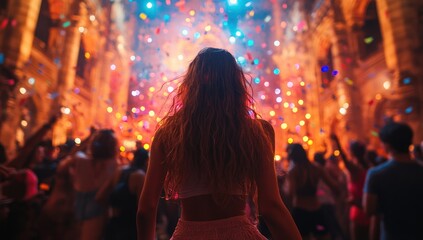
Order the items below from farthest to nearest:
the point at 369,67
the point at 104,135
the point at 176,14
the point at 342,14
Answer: the point at 176,14, the point at 342,14, the point at 369,67, the point at 104,135

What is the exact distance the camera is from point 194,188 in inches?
54.7

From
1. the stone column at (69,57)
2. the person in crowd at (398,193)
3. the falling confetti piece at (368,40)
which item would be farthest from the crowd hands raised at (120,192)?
the stone column at (69,57)

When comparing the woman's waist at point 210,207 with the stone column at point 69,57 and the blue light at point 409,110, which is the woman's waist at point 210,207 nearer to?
the blue light at point 409,110

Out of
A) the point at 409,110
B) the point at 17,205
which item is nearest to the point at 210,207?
the point at 17,205

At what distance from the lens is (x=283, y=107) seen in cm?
2372

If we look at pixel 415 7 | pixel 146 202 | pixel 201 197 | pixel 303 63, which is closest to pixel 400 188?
pixel 201 197

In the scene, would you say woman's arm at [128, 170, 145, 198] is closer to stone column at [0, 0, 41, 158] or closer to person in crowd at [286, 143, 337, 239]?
person in crowd at [286, 143, 337, 239]

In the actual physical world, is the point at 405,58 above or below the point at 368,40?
below

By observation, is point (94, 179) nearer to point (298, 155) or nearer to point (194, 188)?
point (194, 188)

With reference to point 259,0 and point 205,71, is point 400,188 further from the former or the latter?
point 259,0

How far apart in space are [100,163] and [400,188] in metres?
3.39

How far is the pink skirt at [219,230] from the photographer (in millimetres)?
1307

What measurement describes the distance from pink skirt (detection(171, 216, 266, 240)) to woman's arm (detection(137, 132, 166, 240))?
14cm

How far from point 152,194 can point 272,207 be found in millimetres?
601
